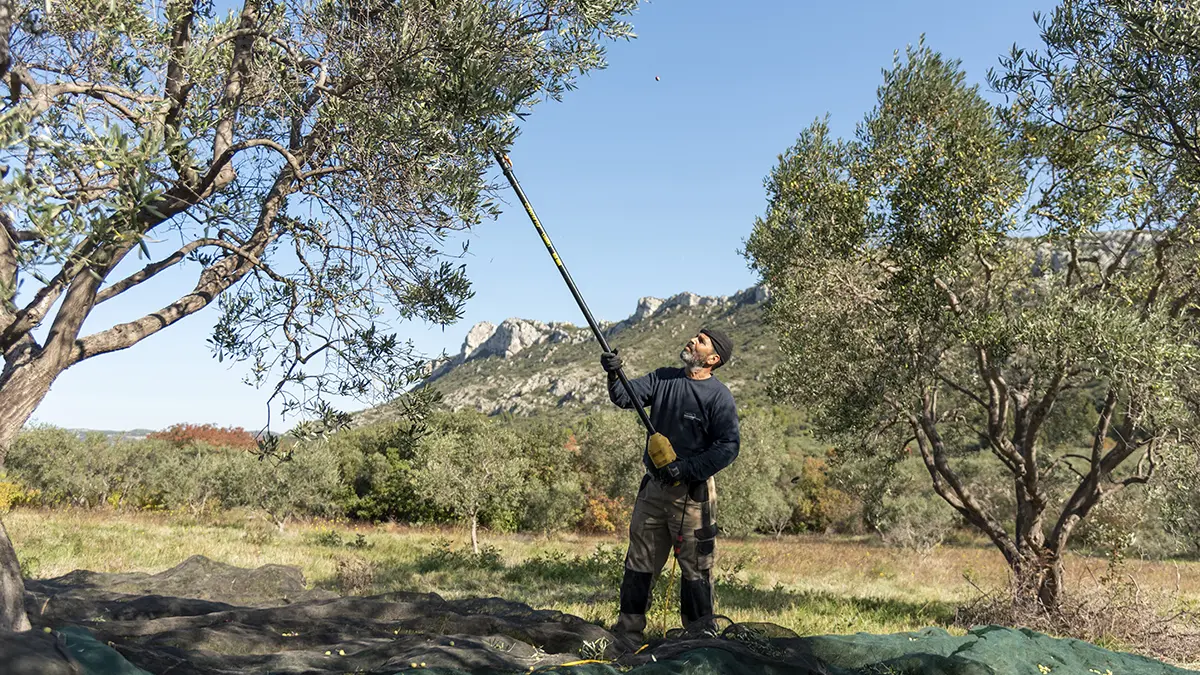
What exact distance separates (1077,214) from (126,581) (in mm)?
16009

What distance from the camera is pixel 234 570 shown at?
36.3ft

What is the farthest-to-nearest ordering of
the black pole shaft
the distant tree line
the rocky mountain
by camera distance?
the rocky mountain
the distant tree line
the black pole shaft

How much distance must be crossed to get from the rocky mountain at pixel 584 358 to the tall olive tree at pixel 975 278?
8671cm

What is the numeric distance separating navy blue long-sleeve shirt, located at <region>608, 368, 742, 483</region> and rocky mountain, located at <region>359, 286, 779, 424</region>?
9293 cm

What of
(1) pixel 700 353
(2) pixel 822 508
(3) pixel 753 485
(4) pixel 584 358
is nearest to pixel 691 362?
(1) pixel 700 353

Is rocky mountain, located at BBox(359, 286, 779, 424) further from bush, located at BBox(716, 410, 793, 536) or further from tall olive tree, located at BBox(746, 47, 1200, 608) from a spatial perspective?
tall olive tree, located at BBox(746, 47, 1200, 608)

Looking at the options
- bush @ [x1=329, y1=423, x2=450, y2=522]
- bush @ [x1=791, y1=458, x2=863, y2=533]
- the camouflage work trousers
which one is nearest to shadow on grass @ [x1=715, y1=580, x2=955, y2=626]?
the camouflage work trousers

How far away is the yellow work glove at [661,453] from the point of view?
7.54 m

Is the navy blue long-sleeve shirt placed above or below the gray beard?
below

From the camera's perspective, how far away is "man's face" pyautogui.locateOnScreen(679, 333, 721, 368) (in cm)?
833

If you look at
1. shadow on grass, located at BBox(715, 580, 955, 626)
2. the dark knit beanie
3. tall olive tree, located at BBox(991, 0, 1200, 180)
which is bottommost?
shadow on grass, located at BBox(715, 580, 955, 626)

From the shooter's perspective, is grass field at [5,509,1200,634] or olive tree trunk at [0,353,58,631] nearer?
olive tree trunk at [0,353,58,631]

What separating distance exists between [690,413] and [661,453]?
69cm

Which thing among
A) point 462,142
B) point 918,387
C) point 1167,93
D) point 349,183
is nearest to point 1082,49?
point 1167,93
